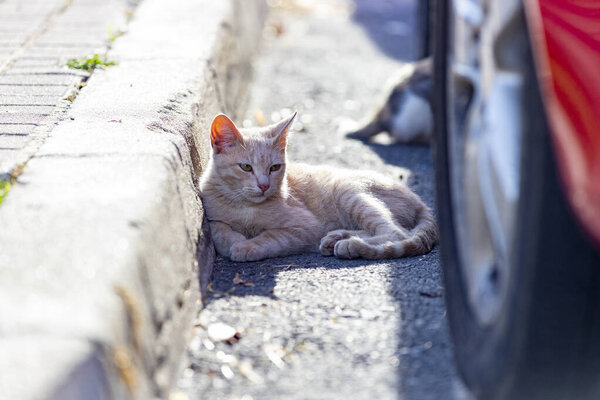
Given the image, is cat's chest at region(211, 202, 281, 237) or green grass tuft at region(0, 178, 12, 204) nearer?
green grass tuft at region(0, 178, 12, 204)

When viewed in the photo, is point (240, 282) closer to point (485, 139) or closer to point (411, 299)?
point (411, 299)

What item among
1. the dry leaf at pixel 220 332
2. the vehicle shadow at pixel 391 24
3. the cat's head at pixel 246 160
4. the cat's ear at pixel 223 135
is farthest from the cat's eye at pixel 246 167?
the vehicle shadow at pixel 391 24

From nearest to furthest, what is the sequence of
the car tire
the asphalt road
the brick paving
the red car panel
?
the red car panel → the car tire → the asphalt road → the brick paving

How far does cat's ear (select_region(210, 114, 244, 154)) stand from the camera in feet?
11.5

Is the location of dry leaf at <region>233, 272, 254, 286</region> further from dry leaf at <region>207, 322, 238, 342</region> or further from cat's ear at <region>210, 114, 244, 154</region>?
cat's ear at <region>210, 114, 244, 154</region>

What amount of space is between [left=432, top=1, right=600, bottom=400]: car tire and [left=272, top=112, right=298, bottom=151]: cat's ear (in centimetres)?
209

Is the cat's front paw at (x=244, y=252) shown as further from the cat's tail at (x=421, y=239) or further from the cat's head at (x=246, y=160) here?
the cat's tail at (x=421, y=239)

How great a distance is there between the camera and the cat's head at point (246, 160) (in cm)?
356

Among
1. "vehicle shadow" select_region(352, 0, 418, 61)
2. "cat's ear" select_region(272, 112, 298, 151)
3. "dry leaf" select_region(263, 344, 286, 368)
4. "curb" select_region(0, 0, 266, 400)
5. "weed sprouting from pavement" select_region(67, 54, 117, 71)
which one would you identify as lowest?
"vehicle shadow" select_region(352, 0, 418, 61)

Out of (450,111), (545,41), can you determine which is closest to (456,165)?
(450,111)

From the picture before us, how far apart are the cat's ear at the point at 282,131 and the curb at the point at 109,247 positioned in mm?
375

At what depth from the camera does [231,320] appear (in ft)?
8.28

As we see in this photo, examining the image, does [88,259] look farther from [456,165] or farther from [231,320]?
[456,165]

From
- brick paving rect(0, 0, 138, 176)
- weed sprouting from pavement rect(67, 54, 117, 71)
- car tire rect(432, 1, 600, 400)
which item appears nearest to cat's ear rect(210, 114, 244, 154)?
brick paving rect(0, 0, 138, 176)
